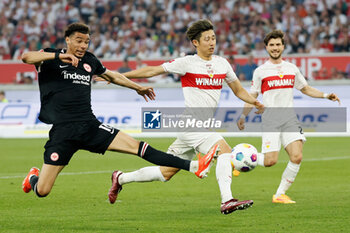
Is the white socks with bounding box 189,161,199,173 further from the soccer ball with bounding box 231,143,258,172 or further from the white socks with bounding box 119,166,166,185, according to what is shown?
the soccer ball with bounding box 231,143,258,172

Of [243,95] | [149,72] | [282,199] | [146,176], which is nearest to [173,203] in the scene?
[146,176]

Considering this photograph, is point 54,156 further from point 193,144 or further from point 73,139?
point 193,144

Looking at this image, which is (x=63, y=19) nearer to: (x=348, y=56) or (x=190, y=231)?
(x=348, y=56)

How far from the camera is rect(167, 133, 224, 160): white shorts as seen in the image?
344 inches

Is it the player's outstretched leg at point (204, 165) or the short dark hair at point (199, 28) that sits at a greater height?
the short dark hair at point (199, 28)

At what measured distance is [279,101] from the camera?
10.7 m

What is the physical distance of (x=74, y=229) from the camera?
7.98m

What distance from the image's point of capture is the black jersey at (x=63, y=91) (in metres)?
8.58

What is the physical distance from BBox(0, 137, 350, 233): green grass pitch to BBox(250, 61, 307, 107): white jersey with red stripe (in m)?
1.41

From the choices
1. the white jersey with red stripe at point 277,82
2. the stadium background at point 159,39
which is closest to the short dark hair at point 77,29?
the white jersey with red stripe at point 277,82

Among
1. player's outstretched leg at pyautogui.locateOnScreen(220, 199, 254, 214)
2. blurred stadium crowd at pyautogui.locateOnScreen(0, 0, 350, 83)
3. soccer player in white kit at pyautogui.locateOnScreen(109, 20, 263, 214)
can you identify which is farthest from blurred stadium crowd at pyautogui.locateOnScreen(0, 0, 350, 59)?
player's outstretched leg at pyautogui.locateOnScreen(220, 199, 254, 214)

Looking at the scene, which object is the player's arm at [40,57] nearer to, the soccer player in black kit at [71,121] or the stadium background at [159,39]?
the soccer player in black kit at [71,121]

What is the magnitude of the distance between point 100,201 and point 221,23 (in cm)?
1934

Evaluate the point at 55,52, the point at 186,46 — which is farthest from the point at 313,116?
the point at 55,52
